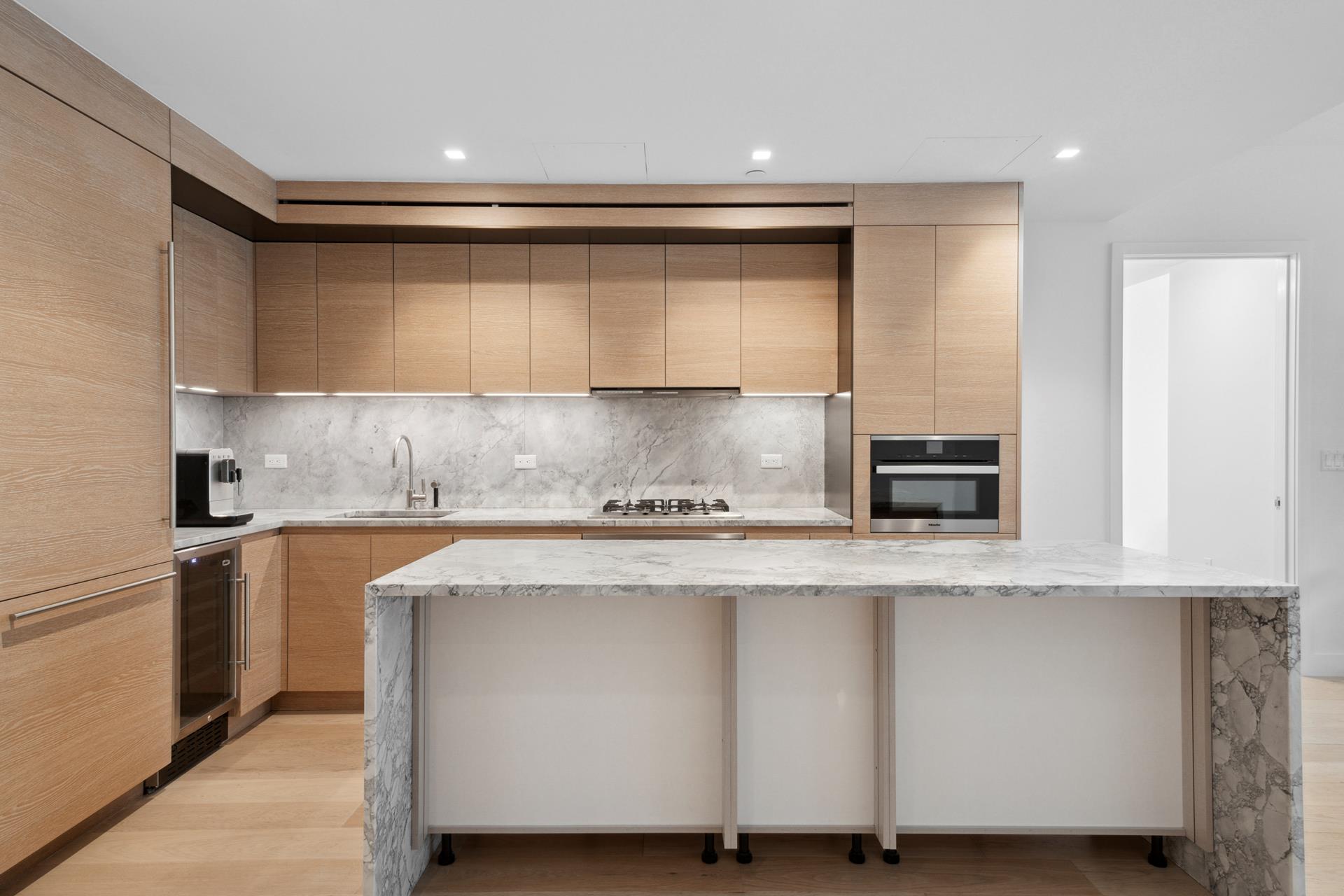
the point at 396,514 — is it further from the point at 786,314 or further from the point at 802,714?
the point at 802,714

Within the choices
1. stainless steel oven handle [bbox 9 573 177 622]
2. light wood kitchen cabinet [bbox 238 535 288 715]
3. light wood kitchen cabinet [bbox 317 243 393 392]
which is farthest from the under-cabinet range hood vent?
stainless steel oven handle [bbox 9 573 177 622]

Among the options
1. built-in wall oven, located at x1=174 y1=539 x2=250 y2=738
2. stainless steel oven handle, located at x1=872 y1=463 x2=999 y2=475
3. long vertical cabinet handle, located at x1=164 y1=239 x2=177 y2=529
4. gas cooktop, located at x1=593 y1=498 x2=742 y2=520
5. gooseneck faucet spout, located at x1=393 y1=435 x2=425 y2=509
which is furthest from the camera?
gooseneck faucet spout, located at x1=393 y1=435 x2=425 y2=509

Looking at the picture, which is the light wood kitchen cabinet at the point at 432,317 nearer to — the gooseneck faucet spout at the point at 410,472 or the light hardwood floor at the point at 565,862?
the gooseneck faucet spout at the point at 410,472

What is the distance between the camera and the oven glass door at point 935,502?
141 inches

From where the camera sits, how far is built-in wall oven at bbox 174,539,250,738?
2.75m

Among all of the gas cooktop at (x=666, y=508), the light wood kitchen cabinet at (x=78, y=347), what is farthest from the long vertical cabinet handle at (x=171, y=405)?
the gas cooktop at (x=666, y=508)

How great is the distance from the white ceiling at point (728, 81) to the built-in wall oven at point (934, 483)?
49.9 inches

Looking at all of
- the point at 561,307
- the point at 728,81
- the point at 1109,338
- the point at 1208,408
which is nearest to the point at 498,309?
the point at 561,307

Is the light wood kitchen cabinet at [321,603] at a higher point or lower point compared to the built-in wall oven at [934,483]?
lower

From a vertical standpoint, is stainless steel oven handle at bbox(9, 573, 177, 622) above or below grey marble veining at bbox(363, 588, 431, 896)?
above

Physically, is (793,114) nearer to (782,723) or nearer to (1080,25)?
(1080,25)

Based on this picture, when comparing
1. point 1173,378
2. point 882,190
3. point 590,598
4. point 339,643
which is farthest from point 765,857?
point 1173,378

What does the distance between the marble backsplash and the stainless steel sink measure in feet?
0.73

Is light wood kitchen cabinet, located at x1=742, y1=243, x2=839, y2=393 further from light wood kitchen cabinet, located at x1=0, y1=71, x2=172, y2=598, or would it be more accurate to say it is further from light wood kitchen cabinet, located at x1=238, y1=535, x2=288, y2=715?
light wood kitchen cabinet, located at x1=0, y1=71, x2=172, y2=598
